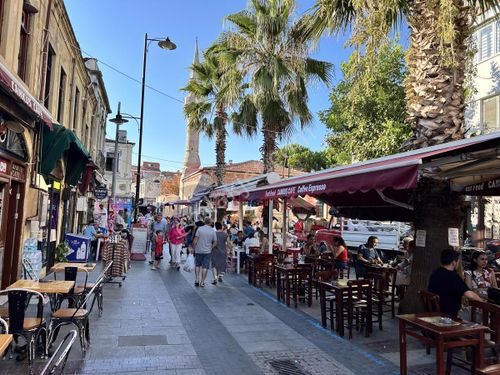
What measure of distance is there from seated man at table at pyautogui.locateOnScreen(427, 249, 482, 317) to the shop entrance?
25.0 feet

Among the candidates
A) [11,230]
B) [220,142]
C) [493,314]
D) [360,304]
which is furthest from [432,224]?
[220,142]

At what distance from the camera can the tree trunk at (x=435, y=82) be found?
682cm

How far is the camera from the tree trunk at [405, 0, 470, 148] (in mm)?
6824

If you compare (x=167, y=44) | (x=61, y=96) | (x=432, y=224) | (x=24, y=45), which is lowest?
(x=432, y=224)

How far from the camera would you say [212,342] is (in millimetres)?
6027

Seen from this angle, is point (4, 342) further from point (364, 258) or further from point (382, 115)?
point (382, 115)

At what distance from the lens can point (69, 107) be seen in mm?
13977

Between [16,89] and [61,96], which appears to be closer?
[16,89]

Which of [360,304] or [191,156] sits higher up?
[191,156]

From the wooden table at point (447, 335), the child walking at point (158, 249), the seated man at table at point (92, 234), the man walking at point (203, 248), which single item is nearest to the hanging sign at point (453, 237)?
the wooden table at point (447, 335)

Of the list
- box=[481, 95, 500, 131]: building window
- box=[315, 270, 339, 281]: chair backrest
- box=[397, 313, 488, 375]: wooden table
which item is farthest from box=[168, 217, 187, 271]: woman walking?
box=[481, 95, 500, 131]: building window

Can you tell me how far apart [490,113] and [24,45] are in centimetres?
1850

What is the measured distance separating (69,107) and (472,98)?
17.5 m

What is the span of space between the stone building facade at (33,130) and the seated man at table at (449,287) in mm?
6283
